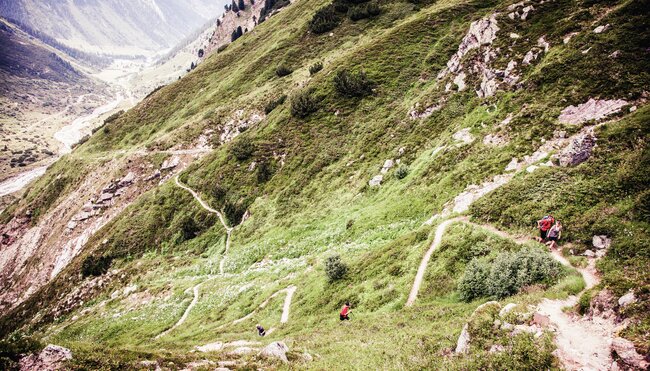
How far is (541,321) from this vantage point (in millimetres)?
11359

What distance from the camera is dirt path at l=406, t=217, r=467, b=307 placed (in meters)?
19.2

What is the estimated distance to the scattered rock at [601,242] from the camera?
14450 mm

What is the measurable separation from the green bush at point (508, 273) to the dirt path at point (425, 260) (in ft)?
9.92

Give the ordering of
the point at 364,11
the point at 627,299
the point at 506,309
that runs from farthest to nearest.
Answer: the point at 364,11 < the point at 506,309 < the point at 627,299

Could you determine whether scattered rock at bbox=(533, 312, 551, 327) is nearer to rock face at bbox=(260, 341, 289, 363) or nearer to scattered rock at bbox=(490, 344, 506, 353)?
scattered rock at bbox=(490, 344, 506, 353)

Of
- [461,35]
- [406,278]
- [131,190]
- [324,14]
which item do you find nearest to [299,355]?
[406,278]

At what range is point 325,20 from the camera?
8869 cm

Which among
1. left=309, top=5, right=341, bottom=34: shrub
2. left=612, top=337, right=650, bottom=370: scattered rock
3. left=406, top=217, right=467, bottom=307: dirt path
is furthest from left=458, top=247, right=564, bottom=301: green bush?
left=309, top=5, right=341, bottom=34: shrub

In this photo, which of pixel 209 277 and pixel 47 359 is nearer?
pixel 47 359

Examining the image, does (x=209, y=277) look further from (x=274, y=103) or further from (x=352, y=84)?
(x=274, y=103)

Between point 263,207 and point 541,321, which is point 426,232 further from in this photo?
point 263,207

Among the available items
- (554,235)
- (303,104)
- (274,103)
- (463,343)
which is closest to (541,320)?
(463,343)

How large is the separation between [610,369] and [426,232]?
14427mm

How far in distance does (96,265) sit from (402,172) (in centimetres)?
5671
